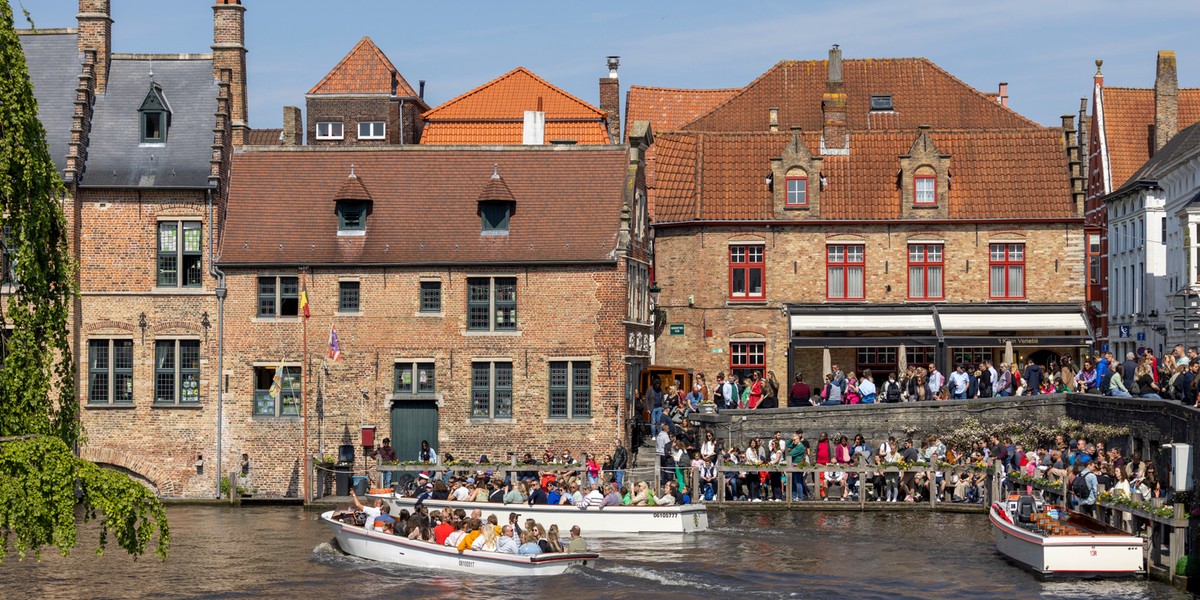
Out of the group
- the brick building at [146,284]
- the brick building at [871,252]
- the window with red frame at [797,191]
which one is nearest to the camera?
the brick building at [146,284]

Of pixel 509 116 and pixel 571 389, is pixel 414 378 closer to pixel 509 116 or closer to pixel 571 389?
pixel 571 389

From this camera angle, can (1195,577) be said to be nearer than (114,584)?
Yes

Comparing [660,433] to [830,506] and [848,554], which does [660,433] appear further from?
[848,554]

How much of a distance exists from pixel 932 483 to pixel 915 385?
4188 mm

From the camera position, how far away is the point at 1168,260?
50.9m

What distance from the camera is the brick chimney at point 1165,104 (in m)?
61.7

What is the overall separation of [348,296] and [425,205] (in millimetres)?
3191

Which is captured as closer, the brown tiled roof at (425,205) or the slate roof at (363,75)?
the brown tiled roof at (425,205)

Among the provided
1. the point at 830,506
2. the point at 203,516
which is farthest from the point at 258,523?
the point at 830,506

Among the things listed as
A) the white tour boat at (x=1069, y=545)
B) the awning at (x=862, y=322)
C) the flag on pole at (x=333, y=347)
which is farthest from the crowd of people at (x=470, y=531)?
the awning at (x=862, y=322)

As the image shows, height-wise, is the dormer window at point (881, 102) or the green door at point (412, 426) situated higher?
the dormer window at point (881, 102)

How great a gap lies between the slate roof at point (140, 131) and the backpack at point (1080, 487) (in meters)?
22.5

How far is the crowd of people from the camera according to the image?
29812 millimetres

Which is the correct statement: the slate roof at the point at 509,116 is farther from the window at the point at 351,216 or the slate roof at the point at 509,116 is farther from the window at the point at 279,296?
the window at the point at 279,296
